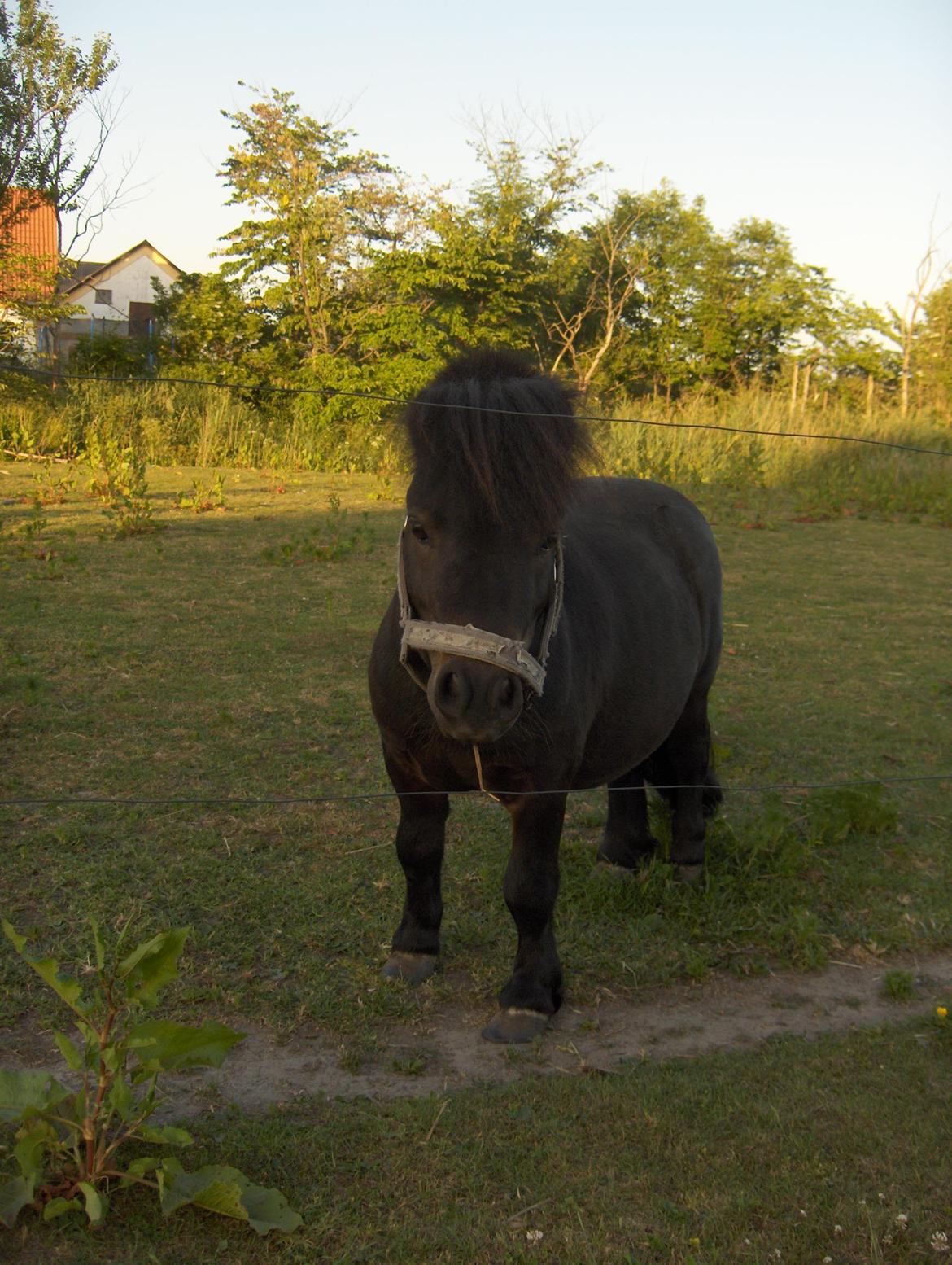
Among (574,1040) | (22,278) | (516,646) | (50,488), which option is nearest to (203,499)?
(50,488)

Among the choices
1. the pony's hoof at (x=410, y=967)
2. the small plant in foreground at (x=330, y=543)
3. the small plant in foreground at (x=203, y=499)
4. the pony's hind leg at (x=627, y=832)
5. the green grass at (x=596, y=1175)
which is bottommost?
the green grass at (x=596, y=1175)

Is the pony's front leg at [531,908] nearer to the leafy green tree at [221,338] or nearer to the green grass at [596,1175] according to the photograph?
the green grass at [596,1175]

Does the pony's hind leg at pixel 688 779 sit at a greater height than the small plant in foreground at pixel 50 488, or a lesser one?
lesser

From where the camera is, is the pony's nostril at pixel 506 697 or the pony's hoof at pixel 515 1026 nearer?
the pony's nostril at pixel 506 697

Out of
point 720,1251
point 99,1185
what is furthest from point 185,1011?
point 720,1251

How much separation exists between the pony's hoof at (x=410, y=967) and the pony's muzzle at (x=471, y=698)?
135 centimetres

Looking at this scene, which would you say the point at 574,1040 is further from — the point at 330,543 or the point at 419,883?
the point at 330,543

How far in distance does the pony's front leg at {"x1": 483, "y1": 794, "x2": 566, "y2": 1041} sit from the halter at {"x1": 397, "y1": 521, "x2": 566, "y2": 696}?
520mm

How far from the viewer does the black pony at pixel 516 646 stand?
3.04 meters

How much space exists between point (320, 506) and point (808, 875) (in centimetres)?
1019

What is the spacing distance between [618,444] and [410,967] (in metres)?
14.6

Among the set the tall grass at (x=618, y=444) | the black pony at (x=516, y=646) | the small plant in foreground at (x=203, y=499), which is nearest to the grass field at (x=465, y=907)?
the black pony at (x=516, y=646)

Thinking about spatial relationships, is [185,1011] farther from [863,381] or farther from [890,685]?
[863,381]

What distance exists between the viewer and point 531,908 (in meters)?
3.63
